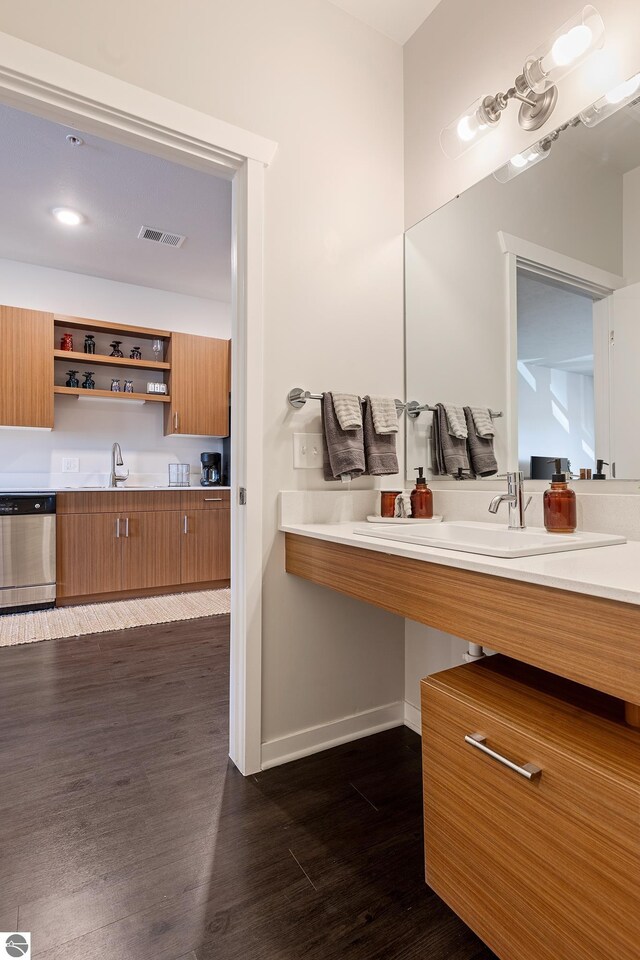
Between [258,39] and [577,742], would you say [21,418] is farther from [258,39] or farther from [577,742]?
[577,742]

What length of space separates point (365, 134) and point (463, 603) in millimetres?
1837

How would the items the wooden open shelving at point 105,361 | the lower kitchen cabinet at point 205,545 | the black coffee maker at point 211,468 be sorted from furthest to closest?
the black coffee maker at point 211,468, the lower kitchen cabinet at point 205,545, the wooden open shelving at point 105,361

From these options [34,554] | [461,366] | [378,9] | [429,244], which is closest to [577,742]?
[461,366]

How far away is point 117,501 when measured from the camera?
3814 millimetres

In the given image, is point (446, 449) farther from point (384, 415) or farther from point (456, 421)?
point (384, 415)

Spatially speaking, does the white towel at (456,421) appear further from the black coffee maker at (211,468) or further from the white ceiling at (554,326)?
the black coffee maker at (211,468)

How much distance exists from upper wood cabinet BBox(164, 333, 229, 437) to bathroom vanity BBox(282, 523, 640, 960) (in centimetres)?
354

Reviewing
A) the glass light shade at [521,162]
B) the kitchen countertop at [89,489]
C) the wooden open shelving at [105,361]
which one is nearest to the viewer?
the glass light shade at [521,162]

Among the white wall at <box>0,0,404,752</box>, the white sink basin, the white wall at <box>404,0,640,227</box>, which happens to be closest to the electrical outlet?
the white wall at <box>0,0,404,752</box>

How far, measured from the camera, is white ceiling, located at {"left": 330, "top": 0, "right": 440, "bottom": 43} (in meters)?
1.82

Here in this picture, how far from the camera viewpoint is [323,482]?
1.81m

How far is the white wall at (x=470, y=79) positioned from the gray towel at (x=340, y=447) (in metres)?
0.72

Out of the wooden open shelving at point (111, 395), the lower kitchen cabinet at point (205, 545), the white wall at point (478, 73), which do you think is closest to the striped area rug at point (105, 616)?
the lower kitchen cabinet at point (205, 545)

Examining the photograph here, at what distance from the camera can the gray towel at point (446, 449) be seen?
5.77 feet
